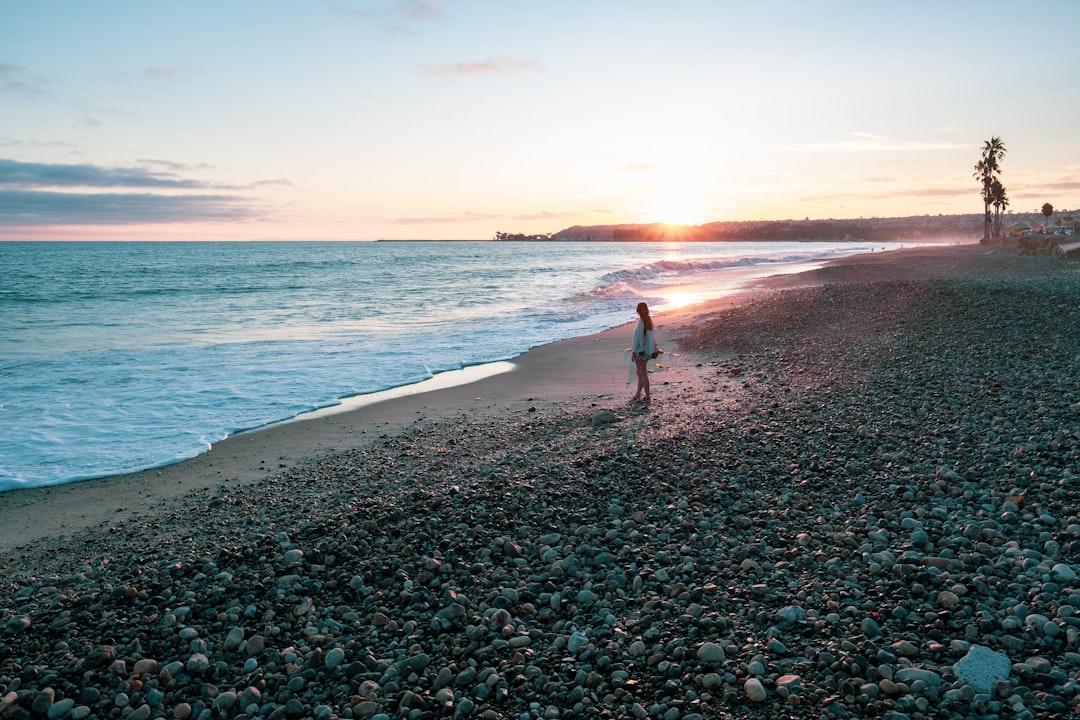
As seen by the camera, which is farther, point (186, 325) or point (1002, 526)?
point (186, 325)

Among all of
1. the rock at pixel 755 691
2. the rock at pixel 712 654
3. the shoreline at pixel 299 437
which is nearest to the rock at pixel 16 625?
the shoreline at pixel 299 437

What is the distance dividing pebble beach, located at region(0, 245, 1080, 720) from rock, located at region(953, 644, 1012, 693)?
0.02 metres

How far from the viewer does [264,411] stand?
13227mm

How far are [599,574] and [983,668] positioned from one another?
285 centimetres

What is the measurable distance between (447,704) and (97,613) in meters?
3.48

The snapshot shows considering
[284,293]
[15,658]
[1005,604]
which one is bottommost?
[15,658]

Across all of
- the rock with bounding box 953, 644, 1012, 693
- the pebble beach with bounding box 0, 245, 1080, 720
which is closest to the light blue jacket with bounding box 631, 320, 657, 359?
the pebble beach with bounding box 0, 245, 1080, 720

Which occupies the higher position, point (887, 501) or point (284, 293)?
point (284, 293)

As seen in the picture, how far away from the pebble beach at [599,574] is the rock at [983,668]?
2 centimetres

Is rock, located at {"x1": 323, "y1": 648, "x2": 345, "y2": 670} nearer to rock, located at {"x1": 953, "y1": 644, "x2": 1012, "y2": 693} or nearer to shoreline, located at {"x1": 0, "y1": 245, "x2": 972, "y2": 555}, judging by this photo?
rock, located at {"x1": 953, "y1": 644, "x2": 1012, "y2": 693}

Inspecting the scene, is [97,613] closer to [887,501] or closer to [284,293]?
[887,501]

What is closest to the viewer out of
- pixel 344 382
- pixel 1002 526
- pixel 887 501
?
pixel 1002 526

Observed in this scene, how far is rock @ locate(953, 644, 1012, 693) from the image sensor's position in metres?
4.04

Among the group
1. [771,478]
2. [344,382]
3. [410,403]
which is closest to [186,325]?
[344,382]
